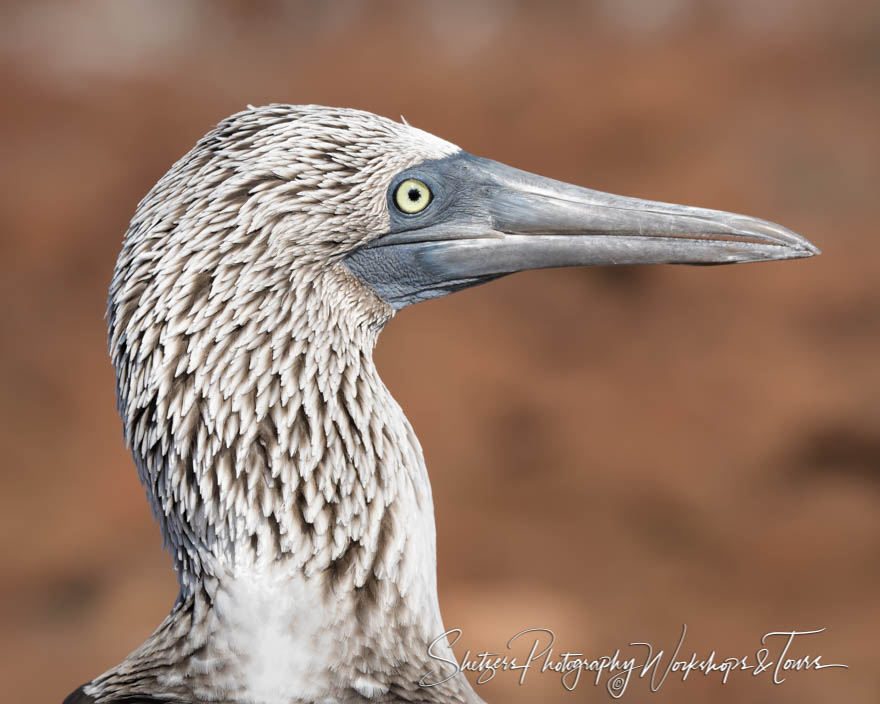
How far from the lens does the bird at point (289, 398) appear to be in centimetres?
215

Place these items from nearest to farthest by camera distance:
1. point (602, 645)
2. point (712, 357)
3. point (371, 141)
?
point (371, 141) → point (602, 645) → point (712, 357)

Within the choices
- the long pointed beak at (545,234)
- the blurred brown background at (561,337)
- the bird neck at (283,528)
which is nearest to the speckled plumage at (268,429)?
the bird neck at (283,528)

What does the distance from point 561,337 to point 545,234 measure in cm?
600

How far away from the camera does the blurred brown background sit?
730cm

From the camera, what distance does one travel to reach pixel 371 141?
7.54 ft

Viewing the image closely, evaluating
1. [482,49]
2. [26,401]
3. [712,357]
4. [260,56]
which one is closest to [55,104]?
[260,56]

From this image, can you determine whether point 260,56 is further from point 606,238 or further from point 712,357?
point 606,238

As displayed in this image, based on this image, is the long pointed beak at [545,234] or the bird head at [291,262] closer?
the bird head at [291,262]

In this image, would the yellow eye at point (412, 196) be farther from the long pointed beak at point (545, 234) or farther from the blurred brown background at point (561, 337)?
the blurred brown background at point (561, 337)

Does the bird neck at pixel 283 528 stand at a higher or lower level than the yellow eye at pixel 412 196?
lower

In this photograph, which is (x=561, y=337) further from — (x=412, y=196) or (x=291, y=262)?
(x=291, y=262)

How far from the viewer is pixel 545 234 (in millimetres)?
2398

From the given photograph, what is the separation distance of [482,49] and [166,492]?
7.43 m

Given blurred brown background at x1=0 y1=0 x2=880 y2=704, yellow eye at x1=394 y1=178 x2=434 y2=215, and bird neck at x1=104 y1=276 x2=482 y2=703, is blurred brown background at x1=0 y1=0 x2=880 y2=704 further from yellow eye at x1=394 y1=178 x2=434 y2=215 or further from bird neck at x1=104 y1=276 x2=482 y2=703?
yellow eye at x1=394 y1=178 x2=434 y2=215
